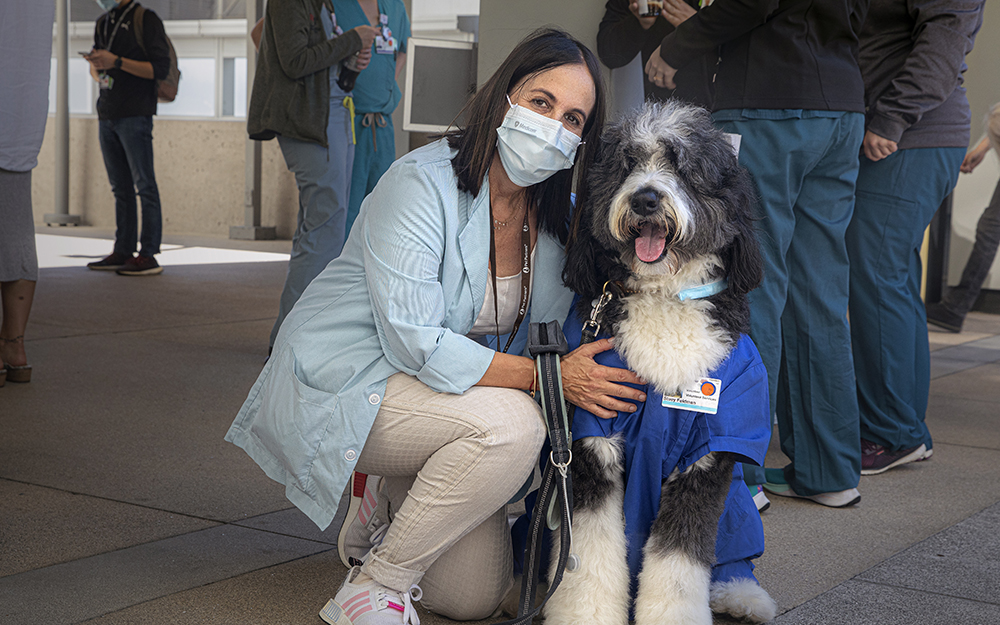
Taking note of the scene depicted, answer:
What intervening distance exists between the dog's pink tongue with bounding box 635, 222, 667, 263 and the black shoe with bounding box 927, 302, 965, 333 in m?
5.85

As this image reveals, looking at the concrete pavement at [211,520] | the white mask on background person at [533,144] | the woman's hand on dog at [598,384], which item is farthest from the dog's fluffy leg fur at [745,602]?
the white mask on background person at [533,144]

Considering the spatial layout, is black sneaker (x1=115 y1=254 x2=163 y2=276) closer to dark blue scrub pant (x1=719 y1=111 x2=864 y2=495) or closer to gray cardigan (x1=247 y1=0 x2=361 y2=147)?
gray cardigan (x1=247 y1=0 x2=361 y2=147)

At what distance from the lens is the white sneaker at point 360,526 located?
8.10ft

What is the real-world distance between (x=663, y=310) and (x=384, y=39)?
3342 millimetres

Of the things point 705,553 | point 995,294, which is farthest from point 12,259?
point 995,294

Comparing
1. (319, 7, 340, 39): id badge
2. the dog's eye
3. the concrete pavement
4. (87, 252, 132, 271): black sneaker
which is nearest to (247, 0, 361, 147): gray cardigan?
(319, 7, 340, 39): id badge

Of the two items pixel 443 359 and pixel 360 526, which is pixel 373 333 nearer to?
pixel 443 359

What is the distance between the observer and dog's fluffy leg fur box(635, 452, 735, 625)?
6.51ft

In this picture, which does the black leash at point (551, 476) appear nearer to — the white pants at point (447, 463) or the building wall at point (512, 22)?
the white pants at point (447, 463)

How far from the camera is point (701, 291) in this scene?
2.11 meters

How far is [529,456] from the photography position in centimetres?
212

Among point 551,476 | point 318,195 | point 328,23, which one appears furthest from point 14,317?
point 551,476

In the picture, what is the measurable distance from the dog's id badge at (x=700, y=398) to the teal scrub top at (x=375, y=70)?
329 cm

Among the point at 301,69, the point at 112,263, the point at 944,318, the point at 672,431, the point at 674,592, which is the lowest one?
the point at 112,263
